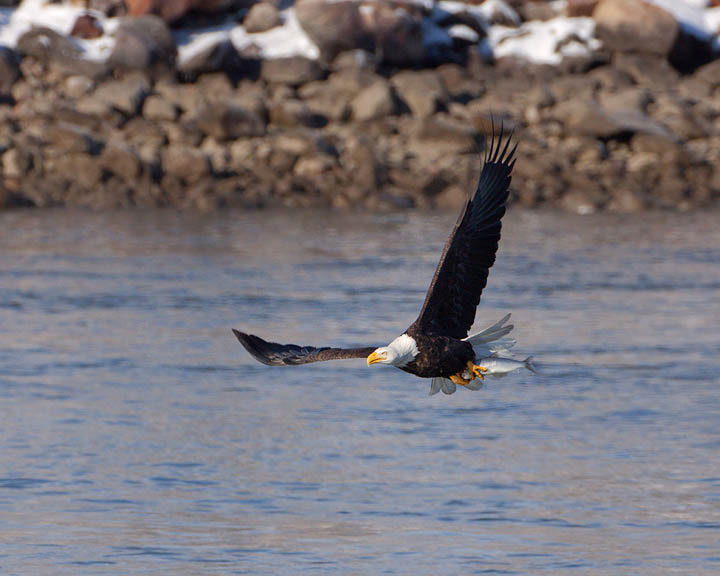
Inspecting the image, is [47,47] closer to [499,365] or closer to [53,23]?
[53,23]

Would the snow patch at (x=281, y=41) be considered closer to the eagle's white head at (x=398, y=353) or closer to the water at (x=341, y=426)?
the water at (x=341, y=426)

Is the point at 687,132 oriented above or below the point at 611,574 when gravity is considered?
above

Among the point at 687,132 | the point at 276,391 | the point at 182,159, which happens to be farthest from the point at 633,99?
the point at 276,391

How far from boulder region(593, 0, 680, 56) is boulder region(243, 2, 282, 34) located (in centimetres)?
626

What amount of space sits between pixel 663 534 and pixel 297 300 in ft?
26.2

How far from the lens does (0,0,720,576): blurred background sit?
7562mm

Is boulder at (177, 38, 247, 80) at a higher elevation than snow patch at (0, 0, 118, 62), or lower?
lower

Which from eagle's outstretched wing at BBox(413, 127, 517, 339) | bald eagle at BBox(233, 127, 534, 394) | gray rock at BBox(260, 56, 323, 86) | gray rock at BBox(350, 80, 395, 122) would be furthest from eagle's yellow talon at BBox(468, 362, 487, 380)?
gray rock at BBox(260, 56, 323, 86)

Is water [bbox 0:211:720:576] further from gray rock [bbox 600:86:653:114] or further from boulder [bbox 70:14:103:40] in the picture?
boulder [bbox 70:14:103:40]

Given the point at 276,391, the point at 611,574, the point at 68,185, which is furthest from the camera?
the point at 68,185

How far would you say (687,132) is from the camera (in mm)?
26562

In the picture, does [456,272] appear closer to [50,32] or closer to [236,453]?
[236,453]

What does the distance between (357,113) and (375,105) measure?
1.20ft

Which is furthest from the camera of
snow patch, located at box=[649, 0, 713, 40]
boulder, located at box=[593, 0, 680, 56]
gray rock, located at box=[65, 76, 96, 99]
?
snow patch, located at box=[649, 0, 713, 40]
